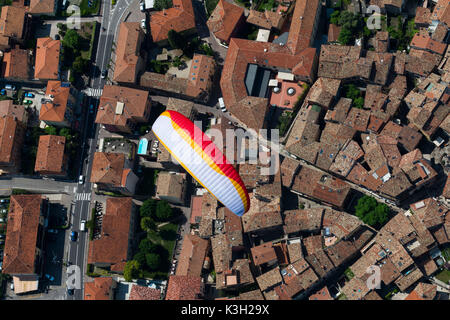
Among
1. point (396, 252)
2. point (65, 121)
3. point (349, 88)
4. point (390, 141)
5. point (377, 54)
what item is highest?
point (377, 54)

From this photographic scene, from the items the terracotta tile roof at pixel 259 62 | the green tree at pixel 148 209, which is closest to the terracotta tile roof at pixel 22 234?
the green tree at pixel 148 209

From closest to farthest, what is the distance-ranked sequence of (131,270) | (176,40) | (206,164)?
(206,164), (131,270), (176,40)

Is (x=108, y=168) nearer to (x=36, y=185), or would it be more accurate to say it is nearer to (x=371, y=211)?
(x=36, y=185)

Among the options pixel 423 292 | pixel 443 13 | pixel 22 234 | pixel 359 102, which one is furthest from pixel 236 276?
pixel 443 13

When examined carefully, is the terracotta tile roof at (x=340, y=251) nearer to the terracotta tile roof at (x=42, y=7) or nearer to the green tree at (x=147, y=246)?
the green tree at (x=147, y=246)

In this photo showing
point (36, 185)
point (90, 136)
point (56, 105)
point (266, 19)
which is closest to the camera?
point (56, 105)

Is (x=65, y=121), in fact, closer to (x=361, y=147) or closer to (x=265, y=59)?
(x=265, y=59)

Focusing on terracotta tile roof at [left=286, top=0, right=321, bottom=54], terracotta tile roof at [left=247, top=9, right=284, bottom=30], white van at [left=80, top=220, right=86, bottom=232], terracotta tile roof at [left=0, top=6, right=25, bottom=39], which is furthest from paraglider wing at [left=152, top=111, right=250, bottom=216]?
terracotta tile roof at [left=0, top=6, right=25, bottom=39]

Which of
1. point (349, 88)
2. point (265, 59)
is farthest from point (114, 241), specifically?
point (349, 88)
